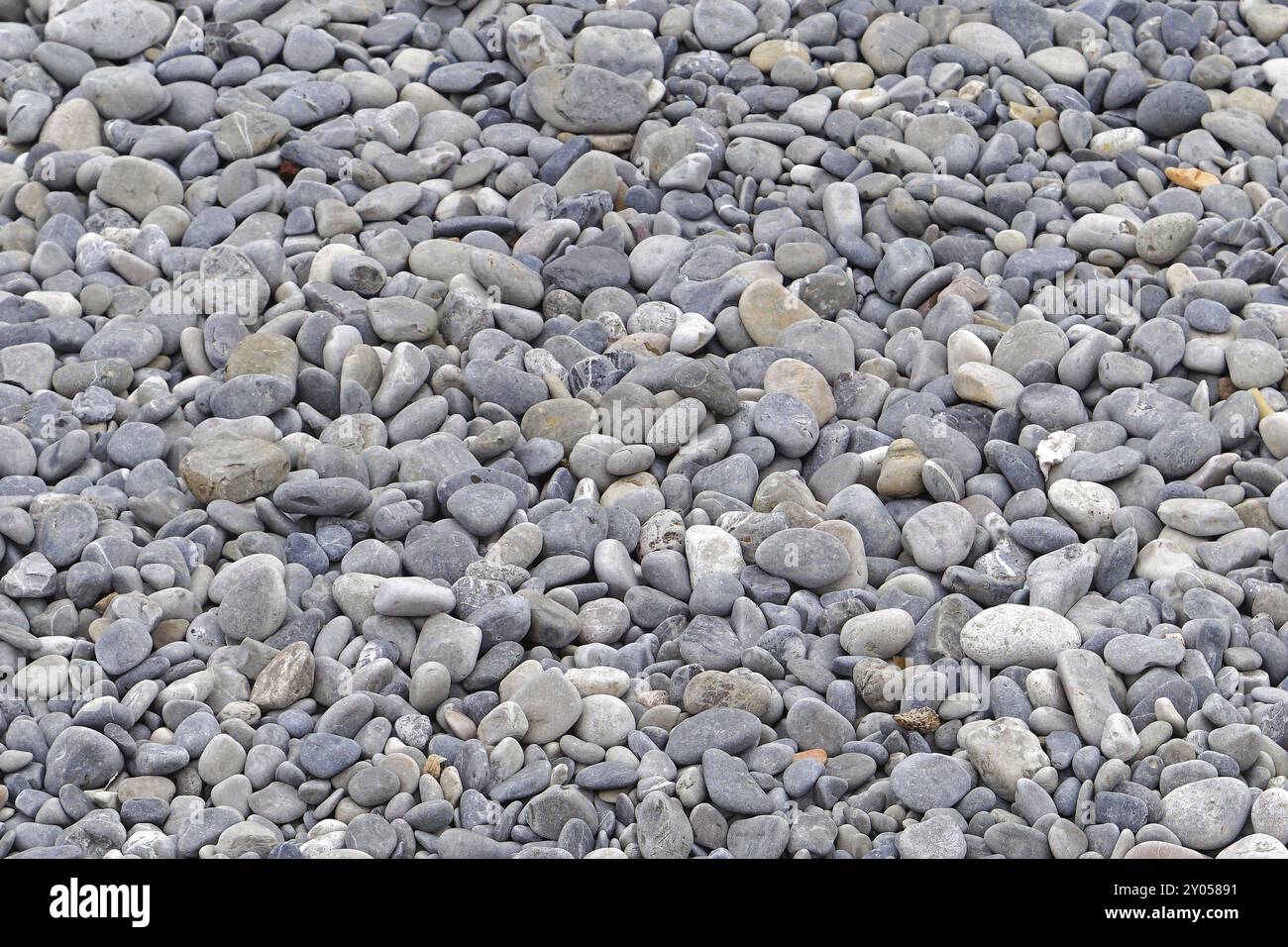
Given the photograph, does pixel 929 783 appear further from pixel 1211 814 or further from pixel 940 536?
pixel 940 536

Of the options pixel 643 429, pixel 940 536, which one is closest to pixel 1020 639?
pixel 940 536

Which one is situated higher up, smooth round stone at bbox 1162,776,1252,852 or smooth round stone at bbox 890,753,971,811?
smooth round stone at bbox 1162,776,1252,852

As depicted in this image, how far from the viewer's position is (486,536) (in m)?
3.80

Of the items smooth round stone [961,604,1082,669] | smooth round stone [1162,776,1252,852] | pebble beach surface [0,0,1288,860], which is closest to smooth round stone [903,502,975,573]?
pebble beach surface [0,0,1288,860]

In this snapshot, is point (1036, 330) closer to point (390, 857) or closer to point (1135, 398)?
point (1135, 398)

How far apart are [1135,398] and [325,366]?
8.72 ft

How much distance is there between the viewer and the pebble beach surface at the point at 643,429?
10.2ft

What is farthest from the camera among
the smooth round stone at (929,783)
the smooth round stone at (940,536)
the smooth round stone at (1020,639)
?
the smooth round stone at (940,536)

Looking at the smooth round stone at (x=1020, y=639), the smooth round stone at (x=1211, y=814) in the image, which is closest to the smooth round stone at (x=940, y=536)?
the smooth round stone at (x=1020, y=639)

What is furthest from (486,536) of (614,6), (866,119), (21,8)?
(21,8)

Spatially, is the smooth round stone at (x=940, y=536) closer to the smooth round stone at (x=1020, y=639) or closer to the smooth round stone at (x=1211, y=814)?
the smooth round stone at (x=1020, y=639)

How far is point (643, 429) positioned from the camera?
4133mm

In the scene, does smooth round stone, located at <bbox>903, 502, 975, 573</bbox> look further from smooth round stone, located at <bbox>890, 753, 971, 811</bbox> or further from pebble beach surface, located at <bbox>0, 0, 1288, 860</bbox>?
smooth round stone, located at <bbox>890, 753, 971, 811</bbox>

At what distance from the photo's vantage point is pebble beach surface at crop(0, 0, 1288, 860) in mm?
3100
